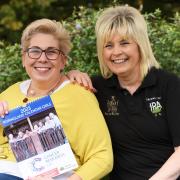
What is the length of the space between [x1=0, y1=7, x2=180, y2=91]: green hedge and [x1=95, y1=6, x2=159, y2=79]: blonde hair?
43.2 inches

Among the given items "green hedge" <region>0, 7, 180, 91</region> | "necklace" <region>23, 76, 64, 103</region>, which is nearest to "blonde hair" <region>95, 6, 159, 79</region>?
"necklace" <region>23, 76, 64, 103</region>

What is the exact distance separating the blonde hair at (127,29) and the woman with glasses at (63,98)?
32 cm

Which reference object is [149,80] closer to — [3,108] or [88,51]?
[3,108]

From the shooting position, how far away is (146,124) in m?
3.64

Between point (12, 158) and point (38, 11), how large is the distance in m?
6.37

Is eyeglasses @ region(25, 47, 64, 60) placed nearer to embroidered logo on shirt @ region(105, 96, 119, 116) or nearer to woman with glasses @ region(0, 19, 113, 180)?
woman with glasses @ region(0, 19, 113, 180)

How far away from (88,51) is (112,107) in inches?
Answer: 49.7

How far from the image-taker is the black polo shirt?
3.59 m

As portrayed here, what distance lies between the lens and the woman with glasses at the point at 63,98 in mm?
3597

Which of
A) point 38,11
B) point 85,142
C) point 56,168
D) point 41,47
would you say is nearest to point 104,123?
point 85,142

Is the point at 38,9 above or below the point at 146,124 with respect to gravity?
above

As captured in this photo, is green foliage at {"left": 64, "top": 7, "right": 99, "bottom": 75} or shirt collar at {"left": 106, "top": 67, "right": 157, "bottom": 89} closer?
shirt collar at {"left": 106, "top": 67, "right": 157, "bottom": 89}

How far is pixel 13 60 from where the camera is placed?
16.6 ft

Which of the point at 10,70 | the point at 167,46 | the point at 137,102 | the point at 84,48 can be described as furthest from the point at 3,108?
the point at 167,46
